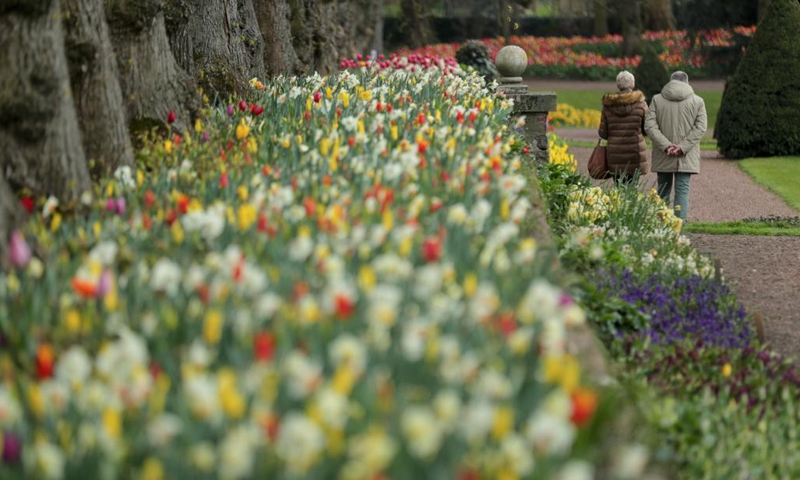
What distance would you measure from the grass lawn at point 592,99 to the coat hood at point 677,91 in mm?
16025

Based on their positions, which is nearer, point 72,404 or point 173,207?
point 72,404

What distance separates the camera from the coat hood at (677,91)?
1141 cm

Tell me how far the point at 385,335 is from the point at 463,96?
7114 millimetres

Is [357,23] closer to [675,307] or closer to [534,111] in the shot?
[534,111]

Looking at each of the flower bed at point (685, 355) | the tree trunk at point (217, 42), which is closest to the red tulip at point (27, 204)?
the flower bed at point (685, 355)

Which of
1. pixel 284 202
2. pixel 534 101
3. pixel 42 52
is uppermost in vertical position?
pixel 42 52

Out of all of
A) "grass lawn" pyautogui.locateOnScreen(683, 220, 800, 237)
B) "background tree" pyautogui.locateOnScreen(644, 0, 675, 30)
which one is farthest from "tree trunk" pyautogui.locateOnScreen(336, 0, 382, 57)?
"background tree" pyautogui.locateOnScreen(644, 0, 675, 30)

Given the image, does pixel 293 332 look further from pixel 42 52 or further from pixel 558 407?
pixel 42 52

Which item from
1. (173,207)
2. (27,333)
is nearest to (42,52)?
(173,207)

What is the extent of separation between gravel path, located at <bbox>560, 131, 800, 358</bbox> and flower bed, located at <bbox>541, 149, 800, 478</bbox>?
0.51 meters

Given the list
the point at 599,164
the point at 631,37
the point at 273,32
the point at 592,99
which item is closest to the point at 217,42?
the point at 273,32

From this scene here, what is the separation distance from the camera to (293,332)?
3328 mm

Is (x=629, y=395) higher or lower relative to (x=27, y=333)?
lower

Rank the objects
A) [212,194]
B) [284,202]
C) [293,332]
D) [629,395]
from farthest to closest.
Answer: [212,194] < [284,202] < [629,395] < [293,332]
